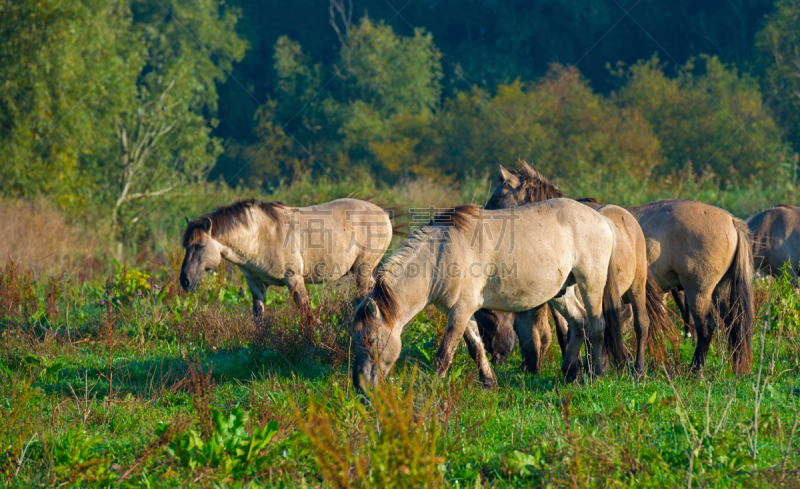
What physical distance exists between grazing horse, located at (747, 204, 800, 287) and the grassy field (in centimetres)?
48

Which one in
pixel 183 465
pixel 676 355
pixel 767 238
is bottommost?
pixel 183 465

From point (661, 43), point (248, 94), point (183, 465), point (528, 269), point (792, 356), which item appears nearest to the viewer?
point (183, 465)

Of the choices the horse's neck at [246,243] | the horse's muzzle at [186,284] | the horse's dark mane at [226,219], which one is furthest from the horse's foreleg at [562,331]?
the horse's muzzle at [186,284]

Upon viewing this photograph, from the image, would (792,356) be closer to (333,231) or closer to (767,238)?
(767,238)

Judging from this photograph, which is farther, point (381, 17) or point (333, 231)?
point (381, 17)

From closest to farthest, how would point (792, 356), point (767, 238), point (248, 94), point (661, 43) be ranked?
point (792, 356) < point (767, 238) < point (661, 43) < point (248, 94)

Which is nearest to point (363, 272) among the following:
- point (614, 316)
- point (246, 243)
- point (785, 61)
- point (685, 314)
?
point (246, 243)

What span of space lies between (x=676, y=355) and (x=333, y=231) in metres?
4.06

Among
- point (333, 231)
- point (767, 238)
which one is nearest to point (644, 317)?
point (767, 238)

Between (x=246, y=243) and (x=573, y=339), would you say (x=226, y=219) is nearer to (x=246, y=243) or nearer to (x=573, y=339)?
(x=246, y=243)

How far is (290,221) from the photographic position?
7582 mm

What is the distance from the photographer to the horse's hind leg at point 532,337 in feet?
19.5

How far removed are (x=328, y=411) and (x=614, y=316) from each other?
9.22ft

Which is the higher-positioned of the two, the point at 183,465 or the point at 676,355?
the point at 676,355
